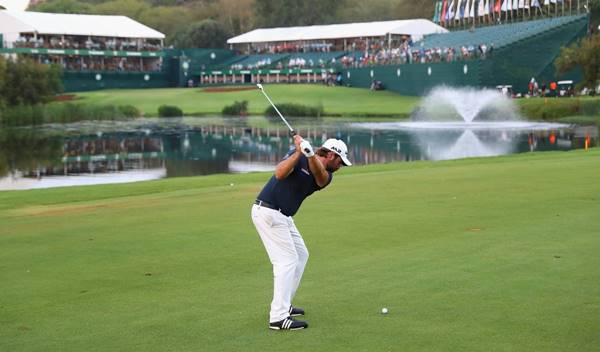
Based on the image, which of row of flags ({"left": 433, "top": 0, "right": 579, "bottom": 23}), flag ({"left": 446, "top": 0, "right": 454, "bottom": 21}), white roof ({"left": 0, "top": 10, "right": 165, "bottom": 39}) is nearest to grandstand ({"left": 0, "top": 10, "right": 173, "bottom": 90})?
white roof ({"left": 0, "top": 10, "right": 165, "bottom": 39})

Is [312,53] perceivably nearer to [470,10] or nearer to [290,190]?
[470,10]

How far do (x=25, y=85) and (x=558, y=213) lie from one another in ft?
197

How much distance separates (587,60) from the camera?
204 ft

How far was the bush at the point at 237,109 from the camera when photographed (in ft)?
265

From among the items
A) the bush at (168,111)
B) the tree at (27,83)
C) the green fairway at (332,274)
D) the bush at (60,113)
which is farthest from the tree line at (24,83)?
the green fairway at (332,274)

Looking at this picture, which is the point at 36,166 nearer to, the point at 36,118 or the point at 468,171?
the point at 468,171

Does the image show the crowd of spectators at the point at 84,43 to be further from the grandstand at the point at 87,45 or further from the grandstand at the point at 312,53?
the grandstand at the point at 312,53

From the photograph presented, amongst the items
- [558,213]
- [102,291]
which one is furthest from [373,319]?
[558,213]

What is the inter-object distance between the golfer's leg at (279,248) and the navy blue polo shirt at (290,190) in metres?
0.09

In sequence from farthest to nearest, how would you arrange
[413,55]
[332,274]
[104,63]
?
1. [104,63]
2. [413,55]
3. [332,274]

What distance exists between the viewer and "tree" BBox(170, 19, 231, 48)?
123812mm

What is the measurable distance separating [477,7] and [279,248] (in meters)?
95.4

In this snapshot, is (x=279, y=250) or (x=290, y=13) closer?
(x=279, y=250)

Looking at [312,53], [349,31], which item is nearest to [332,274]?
[349,31]
